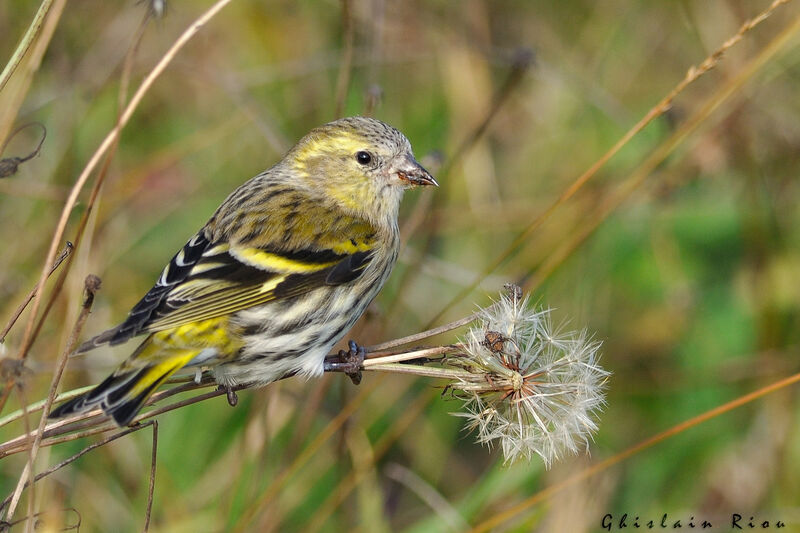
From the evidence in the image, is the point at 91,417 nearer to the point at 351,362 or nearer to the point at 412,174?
the point at 351,362

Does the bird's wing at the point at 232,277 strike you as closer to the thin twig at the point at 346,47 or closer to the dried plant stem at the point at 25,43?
the thin twig at the point at 346,47

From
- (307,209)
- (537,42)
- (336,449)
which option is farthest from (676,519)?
(537,42)

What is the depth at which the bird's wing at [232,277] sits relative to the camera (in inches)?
110

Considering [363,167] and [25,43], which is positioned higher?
[363,167]

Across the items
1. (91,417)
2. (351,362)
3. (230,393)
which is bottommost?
(91,417)

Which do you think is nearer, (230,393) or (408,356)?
(408,356)

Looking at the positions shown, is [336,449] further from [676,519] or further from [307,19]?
[307,19]

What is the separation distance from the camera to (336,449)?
371cm

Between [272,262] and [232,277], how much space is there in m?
0.17

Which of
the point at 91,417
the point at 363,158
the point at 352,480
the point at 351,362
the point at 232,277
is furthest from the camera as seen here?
the point at 363,158

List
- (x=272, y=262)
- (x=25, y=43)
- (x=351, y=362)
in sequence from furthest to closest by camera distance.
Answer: (x=272, y=262)
(x=351, y=362)
(x=25, y=43)

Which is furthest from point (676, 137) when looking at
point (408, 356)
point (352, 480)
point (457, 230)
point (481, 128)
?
point (457, 230)

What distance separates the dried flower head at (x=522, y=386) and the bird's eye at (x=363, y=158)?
1.24 m

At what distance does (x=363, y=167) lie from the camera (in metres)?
3.59
